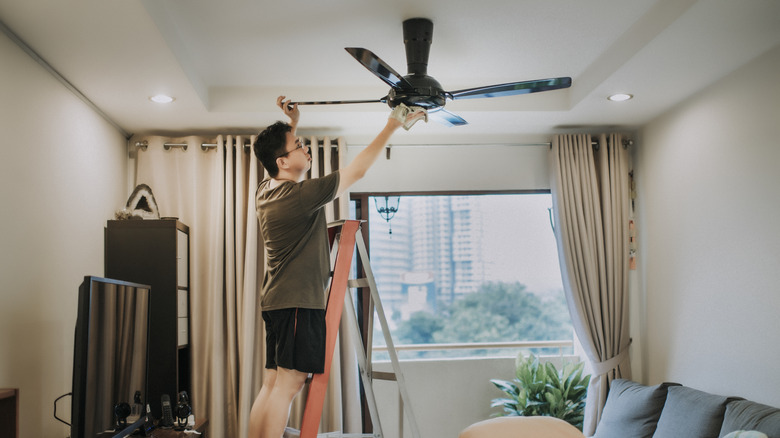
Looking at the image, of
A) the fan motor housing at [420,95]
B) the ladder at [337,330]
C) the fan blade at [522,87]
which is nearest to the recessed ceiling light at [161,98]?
the ladder at [337,330]

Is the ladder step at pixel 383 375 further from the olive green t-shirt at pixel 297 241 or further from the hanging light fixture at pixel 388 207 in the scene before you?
the hanging light fixture at pixel 388 207

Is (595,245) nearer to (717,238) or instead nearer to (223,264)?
(717,238)

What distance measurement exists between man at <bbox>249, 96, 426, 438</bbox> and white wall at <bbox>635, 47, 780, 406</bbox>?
1790 mm

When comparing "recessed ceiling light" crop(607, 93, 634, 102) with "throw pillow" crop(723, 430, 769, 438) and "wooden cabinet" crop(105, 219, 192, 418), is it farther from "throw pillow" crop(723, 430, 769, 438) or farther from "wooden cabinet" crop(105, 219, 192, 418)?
"wooden cabinet" crop(105, 219, 192, 418)

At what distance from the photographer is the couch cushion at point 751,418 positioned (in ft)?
Answer: 9.18

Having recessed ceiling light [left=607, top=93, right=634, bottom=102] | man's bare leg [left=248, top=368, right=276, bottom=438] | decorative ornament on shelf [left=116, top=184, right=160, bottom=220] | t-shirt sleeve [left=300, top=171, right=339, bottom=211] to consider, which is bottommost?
man's bare leg [left=248, top=368, right=276, bottom=438]

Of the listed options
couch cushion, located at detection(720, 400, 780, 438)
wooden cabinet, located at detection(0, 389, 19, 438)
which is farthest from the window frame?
wooden cabinet, located at detection(0, 389, 19, 438)

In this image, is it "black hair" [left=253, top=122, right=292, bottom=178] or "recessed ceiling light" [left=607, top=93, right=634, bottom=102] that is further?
"recessed ceiling light" [left=607, top=93, right=634, bottom=102]

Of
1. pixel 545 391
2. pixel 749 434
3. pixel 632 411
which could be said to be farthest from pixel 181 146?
pixel 749 434

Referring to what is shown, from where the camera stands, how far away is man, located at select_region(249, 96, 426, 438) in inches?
106

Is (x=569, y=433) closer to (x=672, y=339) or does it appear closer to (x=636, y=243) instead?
(x=672, y=339)

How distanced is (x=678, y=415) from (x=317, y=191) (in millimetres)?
2196

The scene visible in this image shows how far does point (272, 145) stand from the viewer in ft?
9.78

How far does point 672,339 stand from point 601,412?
677 mm
